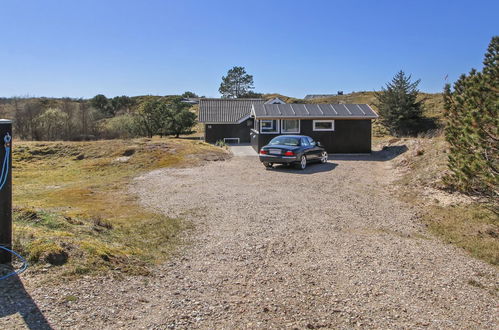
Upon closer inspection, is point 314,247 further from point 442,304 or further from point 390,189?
point 390,189

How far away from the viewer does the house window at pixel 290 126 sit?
74.6ft

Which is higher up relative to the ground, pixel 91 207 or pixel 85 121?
pixel 85 121

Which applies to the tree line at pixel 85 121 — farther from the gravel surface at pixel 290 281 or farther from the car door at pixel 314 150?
the gravel surface at pixel 290 281

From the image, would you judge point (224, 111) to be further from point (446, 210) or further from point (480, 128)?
point (480, 128)

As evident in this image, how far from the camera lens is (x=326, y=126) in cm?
2297

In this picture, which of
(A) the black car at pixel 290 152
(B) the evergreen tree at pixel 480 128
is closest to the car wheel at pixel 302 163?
(A) the black car at pixel 290 152

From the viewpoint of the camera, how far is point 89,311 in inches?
149

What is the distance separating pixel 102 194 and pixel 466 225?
10.2m

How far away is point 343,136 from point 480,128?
1530 centimetres

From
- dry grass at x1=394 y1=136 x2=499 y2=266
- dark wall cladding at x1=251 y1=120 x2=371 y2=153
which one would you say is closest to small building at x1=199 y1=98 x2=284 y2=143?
dark wall cladding at x1=251 y1=120 x2=371 y2=153

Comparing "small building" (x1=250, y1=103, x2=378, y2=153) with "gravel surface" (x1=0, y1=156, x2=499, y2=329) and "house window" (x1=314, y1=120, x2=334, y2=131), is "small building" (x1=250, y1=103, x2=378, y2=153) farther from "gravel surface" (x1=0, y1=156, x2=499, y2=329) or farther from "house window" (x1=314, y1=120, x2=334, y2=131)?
"gravel surface" (x1=0, y1=156, x2=499, y2=329)

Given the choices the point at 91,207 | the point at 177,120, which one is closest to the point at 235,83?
the point at 177,120

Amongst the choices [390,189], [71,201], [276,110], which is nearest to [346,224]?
[390,189]

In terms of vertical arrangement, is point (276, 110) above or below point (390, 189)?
above
